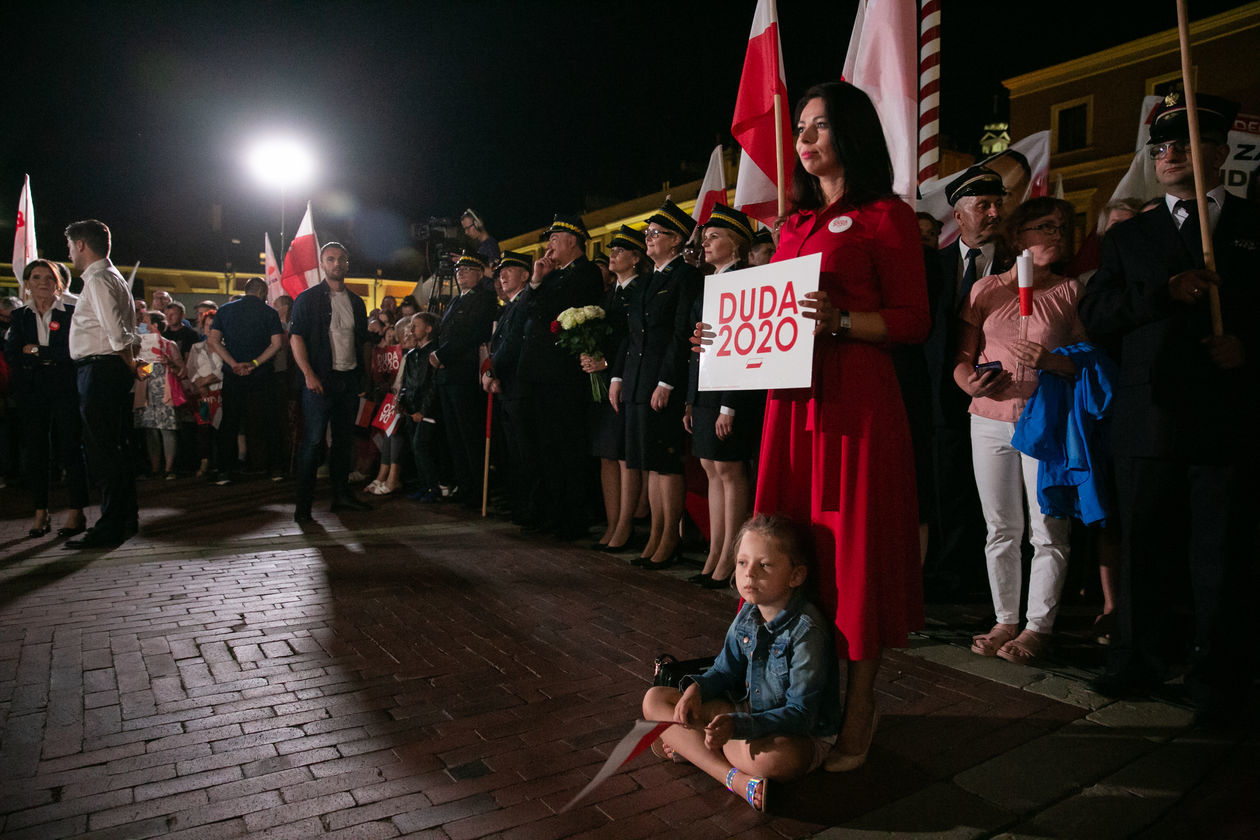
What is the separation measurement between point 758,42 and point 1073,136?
1387 inches

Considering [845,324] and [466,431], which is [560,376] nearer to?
[466,431]

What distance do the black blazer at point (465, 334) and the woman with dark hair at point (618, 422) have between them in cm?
194

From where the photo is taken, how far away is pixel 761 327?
99.2 inches

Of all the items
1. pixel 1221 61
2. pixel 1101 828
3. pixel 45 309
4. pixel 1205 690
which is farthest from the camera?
pixel 1221 61

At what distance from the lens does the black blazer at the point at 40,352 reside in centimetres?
610

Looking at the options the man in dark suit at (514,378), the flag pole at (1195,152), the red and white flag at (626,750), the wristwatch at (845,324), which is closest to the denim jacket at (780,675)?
the red and white flag at (626,750)

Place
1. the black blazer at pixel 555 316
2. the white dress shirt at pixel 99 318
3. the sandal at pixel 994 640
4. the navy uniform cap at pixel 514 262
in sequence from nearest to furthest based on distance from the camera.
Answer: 1. the sandal at pixel 994 640
2. the white dress shirt at pixel 99 318
3. the black blazer at pixel 555 316
4. the navy uniform cap at pixel 514 262

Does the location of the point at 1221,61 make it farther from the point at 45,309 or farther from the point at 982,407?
the point at 45,309

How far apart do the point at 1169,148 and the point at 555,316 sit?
438 centimetres

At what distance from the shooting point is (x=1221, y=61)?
27750 mm

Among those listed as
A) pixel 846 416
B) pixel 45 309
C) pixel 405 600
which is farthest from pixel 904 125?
pixel 45 309

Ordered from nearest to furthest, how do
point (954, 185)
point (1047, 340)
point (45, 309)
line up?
point (1047, 340)
point (954, 185)
point (45, 309)

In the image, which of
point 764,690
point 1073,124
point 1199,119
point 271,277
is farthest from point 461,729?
point 1073,124

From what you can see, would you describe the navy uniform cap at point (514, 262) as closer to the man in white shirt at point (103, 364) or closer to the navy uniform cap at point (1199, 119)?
→ the man in white shirt at point (103, 364)
